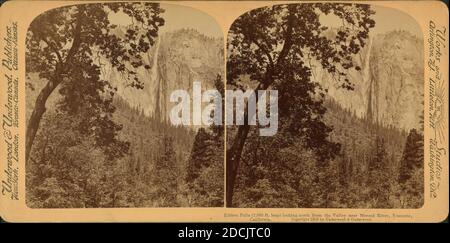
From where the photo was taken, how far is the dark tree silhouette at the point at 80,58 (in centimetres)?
292

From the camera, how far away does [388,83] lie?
290 centimetres

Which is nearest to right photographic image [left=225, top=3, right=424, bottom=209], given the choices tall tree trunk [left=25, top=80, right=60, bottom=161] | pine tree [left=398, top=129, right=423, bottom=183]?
pine tree [left=398, top=129, right=423, bottom=183]

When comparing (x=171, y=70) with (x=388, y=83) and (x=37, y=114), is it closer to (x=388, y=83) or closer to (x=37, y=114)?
(x=37, y=114)

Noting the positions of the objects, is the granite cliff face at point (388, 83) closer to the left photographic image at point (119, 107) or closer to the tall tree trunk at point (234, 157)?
the tall tree trunk at point (234, 157)

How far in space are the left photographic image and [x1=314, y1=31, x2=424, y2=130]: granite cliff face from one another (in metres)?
0.71

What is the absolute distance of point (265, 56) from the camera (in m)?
2.92

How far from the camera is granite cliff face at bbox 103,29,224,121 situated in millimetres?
2910

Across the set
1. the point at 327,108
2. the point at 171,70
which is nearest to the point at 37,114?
the point at 171,70

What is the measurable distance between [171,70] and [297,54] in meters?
0.67

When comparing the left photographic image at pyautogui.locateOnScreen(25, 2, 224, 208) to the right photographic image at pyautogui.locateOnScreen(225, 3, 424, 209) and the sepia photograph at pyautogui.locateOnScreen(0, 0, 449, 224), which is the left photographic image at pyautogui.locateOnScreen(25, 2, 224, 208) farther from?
the right photographic image at pyautogui.locateOnScreen(225, 3, 424, 209)

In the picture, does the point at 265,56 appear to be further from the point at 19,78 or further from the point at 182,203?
the point at 19,78
